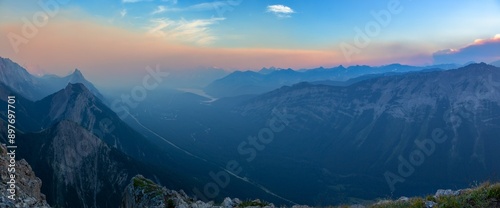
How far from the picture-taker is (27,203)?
74.5 ft

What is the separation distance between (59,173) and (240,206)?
8326 inches

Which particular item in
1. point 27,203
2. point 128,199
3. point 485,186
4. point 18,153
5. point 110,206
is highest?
point 485,186

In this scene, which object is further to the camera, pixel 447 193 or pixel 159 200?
pixel 159 200

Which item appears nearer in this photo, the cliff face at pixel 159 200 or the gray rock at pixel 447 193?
the gray rock at pixel 447 193

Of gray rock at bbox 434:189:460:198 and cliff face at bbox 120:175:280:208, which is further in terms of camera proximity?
cliff face at bbox 120:175:280:208

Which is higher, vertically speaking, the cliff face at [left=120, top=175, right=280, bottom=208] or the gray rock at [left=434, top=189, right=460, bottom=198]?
the gray rock at [left=434, top=189, right=460, bottom=198]

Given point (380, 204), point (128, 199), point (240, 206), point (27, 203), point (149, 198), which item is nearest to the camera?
point (380, 204)

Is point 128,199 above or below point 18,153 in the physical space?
above

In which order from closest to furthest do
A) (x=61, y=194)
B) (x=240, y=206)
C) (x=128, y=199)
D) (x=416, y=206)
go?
(x=416, y=206), (x=240, y=206), (x=128, y=199), (x=61, y=194)

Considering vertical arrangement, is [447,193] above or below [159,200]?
above

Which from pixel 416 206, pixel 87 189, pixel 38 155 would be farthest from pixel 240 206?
pixel 38 155

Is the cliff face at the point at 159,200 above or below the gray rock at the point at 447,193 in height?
below

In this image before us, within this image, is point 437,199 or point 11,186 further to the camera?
point 11,186

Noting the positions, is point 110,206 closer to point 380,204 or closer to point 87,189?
point 87,189
